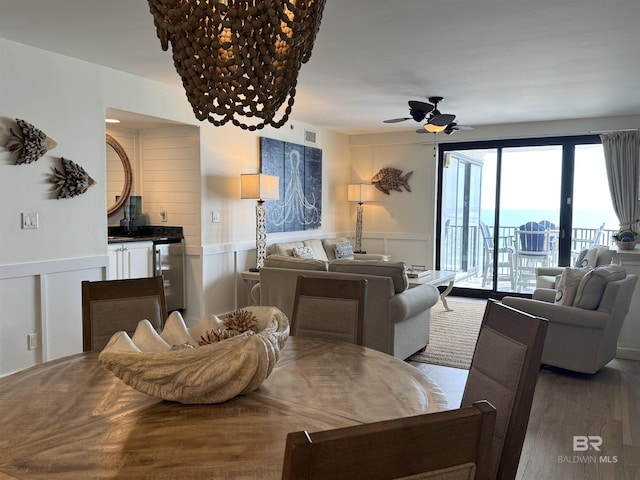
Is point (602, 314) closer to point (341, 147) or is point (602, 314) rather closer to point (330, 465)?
→ point (330, 465)

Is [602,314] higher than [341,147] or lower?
lower

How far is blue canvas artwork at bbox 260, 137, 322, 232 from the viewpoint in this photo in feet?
20.8

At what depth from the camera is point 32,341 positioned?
3.84 meters

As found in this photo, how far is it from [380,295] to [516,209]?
160 inches

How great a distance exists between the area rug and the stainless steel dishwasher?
2414 mm

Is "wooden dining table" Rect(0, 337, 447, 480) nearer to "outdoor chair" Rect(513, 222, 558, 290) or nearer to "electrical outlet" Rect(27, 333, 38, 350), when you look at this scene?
"electrical outlet" Rect(27, 333, 38, 350)

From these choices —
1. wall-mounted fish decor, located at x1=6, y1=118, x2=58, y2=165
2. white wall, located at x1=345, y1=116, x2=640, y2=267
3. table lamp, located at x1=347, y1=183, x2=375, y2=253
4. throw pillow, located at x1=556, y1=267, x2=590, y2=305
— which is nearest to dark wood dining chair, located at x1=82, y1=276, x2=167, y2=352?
wall-mounted fish decor, located at x1=6, y1=118, x2=58, y2=165

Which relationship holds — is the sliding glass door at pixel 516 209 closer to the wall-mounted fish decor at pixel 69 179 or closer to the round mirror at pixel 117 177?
the round mirror at pixel 117 177

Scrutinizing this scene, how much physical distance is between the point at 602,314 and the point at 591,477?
160cm

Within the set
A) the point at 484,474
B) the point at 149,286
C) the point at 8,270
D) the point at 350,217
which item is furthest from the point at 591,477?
the point at 350,217

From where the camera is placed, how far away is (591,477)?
2.58 metres

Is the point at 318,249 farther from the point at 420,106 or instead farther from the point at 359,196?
the point at 420,106

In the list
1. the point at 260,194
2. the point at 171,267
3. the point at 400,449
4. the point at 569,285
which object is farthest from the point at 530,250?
the point at 400,449

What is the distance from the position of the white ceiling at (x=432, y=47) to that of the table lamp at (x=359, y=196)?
2109 mm
